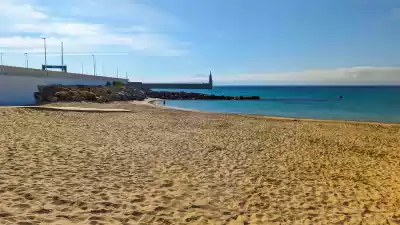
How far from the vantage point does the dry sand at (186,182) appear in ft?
17.6

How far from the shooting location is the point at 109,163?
8.65m

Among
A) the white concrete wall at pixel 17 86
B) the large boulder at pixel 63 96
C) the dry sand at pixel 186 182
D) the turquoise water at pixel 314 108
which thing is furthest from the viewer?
the large boulder at pixel 63 96

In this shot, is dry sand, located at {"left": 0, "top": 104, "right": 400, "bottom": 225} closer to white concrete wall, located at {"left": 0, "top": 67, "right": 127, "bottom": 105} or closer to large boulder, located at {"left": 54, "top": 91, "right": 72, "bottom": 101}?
white concrete wall, located at {"left": 0, "top": 67, "right": 127, "bottom": 105}

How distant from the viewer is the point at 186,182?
7.30 meters

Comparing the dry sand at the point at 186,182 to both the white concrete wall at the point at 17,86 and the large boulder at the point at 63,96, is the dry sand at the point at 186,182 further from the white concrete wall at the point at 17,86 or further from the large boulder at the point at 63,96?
the large boulder at the point at 63,96

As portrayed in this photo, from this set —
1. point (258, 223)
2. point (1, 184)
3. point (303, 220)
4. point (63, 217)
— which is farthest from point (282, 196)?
point (1, 184)

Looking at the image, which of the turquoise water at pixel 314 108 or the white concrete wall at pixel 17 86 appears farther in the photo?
the turquoise water at pixel 314 108

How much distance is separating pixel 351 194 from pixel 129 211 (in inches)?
182

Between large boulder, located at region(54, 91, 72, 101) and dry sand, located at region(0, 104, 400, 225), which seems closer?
dry sand, located at region(0, 104, 400, 225)

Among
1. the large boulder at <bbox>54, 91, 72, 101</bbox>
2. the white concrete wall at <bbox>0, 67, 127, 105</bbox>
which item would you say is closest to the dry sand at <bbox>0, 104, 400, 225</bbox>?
the white concrete wall at <bbox>0, 67, 127, 105</bbox>

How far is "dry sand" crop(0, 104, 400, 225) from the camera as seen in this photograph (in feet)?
17.6

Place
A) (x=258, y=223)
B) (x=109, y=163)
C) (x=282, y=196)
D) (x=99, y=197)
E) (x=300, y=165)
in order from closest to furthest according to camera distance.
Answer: (x=258, y=223), (x=99, y=197), (x=282, y=196), (x=109, y=163), (x=300, y=165)

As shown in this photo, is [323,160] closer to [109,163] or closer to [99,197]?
[109,163]

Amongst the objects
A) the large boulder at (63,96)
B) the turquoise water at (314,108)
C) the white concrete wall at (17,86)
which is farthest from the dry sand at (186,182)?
the large boulder at (63,96)
